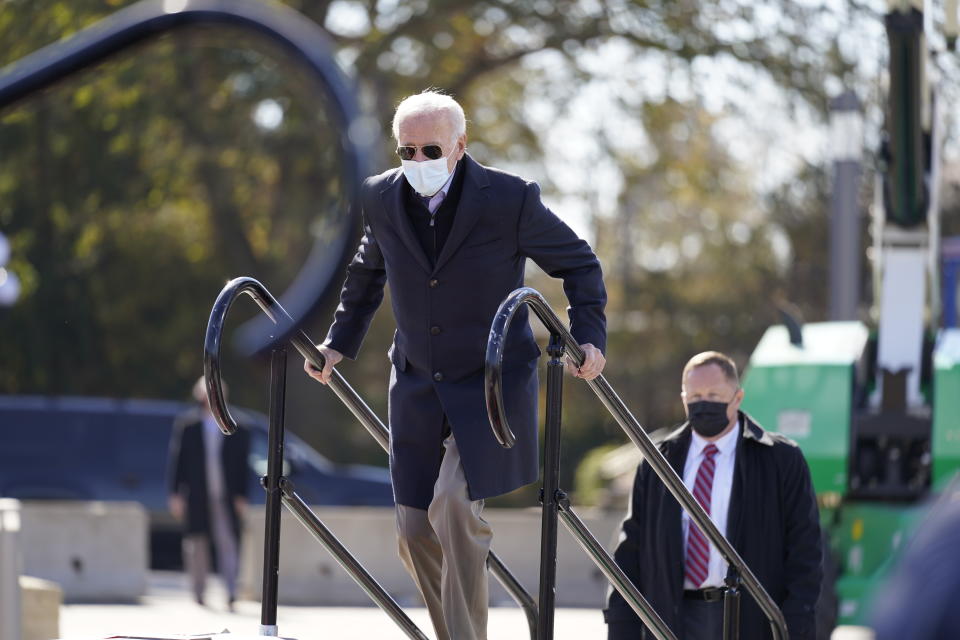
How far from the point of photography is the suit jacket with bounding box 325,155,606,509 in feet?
15.7

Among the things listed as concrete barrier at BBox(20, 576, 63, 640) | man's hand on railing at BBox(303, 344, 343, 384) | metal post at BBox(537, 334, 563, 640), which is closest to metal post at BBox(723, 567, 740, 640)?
metal post at BBox(537, 334, 563, 640)

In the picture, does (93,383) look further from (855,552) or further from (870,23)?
(855,552)

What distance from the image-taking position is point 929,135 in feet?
33.5

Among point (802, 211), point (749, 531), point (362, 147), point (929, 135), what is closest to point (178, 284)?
point (802, 211)

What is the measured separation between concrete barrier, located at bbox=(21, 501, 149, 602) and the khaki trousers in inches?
341

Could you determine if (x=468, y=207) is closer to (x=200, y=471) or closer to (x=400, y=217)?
(x=400, y=217)

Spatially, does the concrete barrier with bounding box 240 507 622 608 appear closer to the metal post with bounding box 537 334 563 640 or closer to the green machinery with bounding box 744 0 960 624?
the green machinery with bounding box 744 0 960 624

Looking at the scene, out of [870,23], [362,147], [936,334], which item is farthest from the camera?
[870,23]

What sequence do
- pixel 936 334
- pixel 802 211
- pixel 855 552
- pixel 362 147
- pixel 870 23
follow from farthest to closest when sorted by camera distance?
pixel 802 211 < pixel 870 23 < pixel 936 334 < pixel 855 552 < pixel 362 147

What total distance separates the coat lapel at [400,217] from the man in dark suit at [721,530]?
1498mm

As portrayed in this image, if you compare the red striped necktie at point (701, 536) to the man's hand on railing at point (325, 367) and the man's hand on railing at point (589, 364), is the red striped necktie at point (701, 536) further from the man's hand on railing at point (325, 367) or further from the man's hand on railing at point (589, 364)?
the man's hand on railing at point (325, 367)

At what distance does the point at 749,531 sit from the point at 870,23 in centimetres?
1349

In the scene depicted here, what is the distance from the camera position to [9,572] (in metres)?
7.58

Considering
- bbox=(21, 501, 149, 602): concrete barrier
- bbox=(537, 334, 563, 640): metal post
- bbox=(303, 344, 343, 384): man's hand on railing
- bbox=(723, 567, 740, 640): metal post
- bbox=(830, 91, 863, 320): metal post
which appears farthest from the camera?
bbox=(21, 501, 149, 602): concrete barrier
